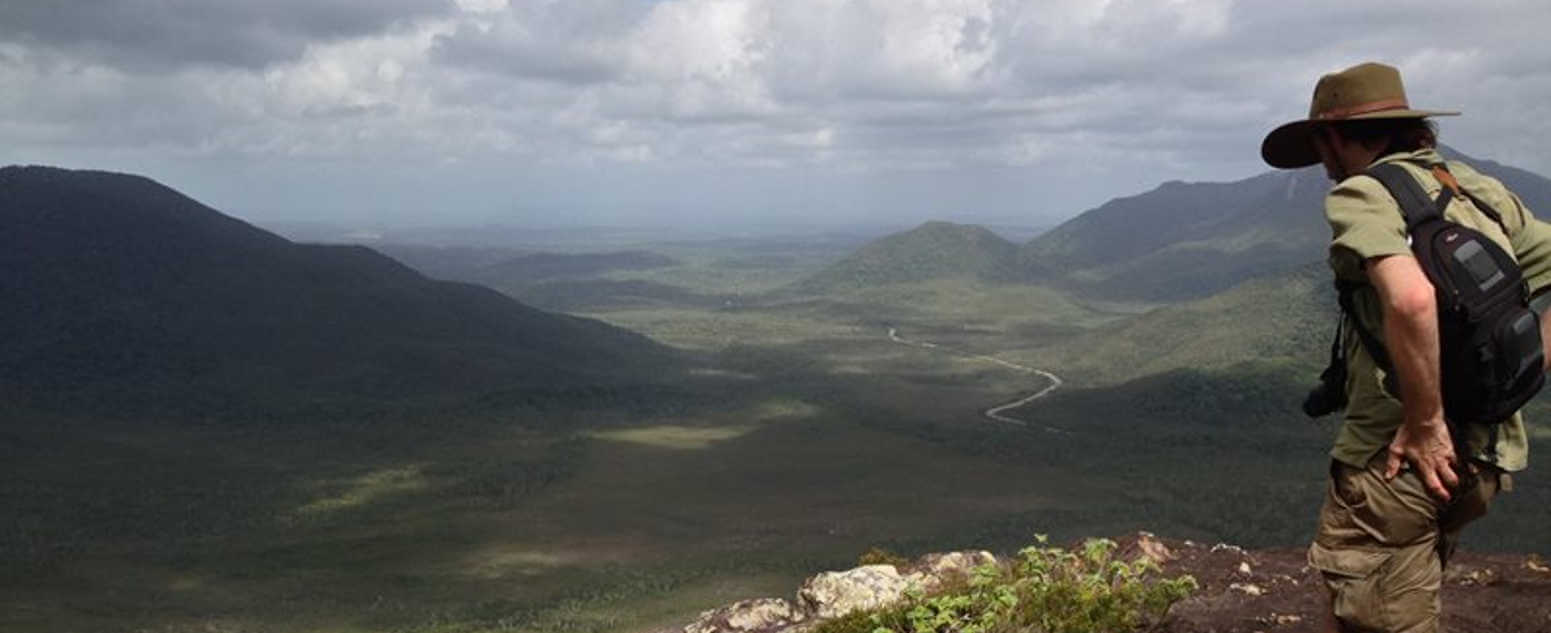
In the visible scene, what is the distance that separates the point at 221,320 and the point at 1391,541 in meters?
166

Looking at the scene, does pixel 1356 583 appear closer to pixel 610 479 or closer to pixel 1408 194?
pixel 1408 194

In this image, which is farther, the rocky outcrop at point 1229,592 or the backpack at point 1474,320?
the rocky outcrop at point 1229,592

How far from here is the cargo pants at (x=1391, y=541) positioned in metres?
4.43

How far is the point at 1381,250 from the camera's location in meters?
4.07

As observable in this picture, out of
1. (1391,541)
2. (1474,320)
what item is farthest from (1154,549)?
(1474,320)

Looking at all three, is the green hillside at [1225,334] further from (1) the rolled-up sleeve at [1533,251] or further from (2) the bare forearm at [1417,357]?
(2) the bare forearm at [1417,357]

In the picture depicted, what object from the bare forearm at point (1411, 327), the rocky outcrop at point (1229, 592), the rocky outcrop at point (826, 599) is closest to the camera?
the bare forearm at point (1411, 327)

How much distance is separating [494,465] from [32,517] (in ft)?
125

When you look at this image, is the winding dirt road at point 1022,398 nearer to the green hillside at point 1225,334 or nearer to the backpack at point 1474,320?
the green hillside at point 1225,334

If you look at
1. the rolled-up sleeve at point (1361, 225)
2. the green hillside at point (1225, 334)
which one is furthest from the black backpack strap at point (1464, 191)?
the green hillside at point (1225, 334)

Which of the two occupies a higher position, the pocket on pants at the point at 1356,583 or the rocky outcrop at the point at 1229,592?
the pocket on pants at the point at 1356,583

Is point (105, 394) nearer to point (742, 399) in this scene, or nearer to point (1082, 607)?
point (742, 399)

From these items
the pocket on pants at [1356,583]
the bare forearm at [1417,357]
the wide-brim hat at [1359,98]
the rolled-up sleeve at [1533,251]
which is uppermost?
the wide-brim hat at [1359,98]

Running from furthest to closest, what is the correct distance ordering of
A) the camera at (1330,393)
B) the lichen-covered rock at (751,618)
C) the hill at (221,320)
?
1. the hill at (221,320)
2. the lichen-covered rock at (751,618)
3. the camera at (1330,393)
